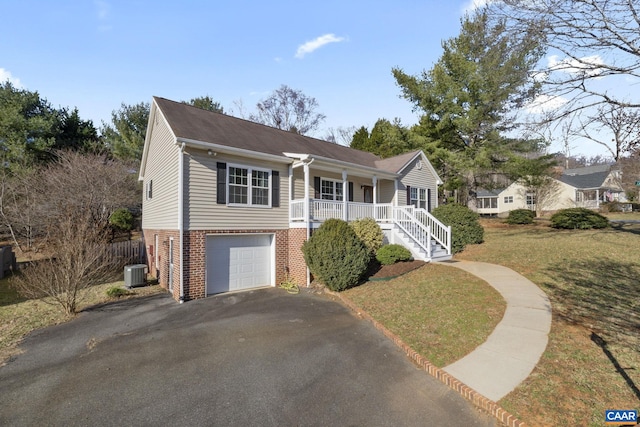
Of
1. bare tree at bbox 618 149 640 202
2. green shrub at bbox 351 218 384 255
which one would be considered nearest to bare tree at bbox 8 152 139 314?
green shrub at bbox 351 218 384 255

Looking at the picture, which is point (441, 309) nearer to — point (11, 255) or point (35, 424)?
point (35, 424)

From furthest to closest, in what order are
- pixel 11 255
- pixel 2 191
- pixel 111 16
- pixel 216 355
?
1. pixel 2 191
2. pixel 11 255
3. pixel 111 16
4. pixel 216 355

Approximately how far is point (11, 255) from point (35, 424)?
1561 centimetres

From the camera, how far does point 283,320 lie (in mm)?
7723

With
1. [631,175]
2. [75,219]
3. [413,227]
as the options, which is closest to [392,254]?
[413,227]

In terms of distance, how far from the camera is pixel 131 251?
16.0 meters

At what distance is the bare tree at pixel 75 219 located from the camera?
27.9 feet

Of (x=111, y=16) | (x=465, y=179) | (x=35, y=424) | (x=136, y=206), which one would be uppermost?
(x=111, y=16)

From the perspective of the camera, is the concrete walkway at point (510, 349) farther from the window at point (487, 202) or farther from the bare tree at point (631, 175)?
the window at point (487, 202)

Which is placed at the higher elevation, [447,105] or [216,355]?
[447,105]

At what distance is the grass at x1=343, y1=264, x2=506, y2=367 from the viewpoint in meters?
5.72

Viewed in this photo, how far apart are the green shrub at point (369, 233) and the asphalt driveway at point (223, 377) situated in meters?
4.43

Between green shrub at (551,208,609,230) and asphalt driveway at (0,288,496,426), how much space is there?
53.2 feet

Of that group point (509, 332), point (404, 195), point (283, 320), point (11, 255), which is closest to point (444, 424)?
point (509, 332)
